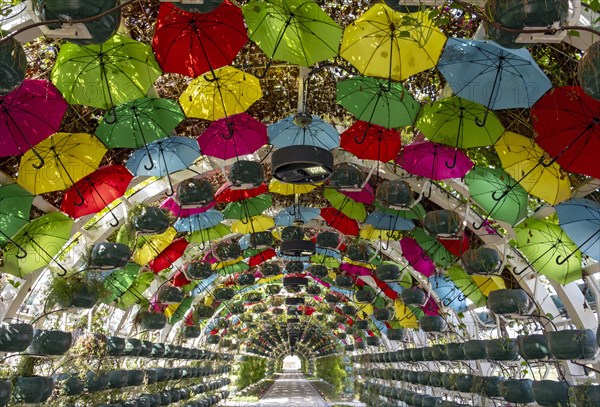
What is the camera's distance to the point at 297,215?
28.5 feet

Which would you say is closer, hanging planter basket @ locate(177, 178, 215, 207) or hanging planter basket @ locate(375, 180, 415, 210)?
hanging planter basket @ locate(375, 180, 415, 210)

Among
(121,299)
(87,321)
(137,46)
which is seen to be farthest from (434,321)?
(137,46)

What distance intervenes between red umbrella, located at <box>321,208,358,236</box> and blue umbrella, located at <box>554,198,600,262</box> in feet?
13.6

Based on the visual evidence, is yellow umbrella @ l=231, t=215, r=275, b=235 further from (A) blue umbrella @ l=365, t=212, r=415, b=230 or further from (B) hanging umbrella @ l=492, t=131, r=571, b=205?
(B) hanging umbrella @ l=492, t=131, r=571, b=205

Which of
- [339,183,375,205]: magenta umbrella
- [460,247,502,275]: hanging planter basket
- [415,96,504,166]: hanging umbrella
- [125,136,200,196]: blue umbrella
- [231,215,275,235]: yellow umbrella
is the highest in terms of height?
[231,215,275,235]: yellow umbrella

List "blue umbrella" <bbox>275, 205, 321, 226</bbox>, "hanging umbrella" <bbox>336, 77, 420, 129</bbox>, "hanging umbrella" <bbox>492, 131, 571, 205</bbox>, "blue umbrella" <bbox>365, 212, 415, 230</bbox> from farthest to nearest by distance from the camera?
"blue umbrella" <bbox>275, 205, 321, 226</bbox>, "blue umbrella" <bbox>365, 212, 415, 230</bbox>, "hanging umbrella" <bbox>492, 131, 571, 205</bbox>, "hanging umbrella" <bbox>336, 77, 420, 129</bbox>

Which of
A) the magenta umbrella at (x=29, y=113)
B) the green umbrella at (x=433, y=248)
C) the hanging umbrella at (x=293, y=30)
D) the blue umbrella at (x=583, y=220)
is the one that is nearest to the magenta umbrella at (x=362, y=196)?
the green umbrella at (x=433, y=248)

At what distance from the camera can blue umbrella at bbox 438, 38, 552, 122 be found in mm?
3730

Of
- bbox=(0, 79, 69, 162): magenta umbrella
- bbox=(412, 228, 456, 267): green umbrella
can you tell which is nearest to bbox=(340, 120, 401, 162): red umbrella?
bbox=(0, 79, 69, 162): magenta umbrella

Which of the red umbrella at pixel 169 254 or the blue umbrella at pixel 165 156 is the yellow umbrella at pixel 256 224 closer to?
the red umbrella at pixel 169 254

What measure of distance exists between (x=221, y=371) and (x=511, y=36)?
20725mm

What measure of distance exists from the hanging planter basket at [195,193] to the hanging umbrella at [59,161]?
2.73 feet

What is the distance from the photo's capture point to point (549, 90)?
4148 mm

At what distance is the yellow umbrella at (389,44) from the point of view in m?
3.77
